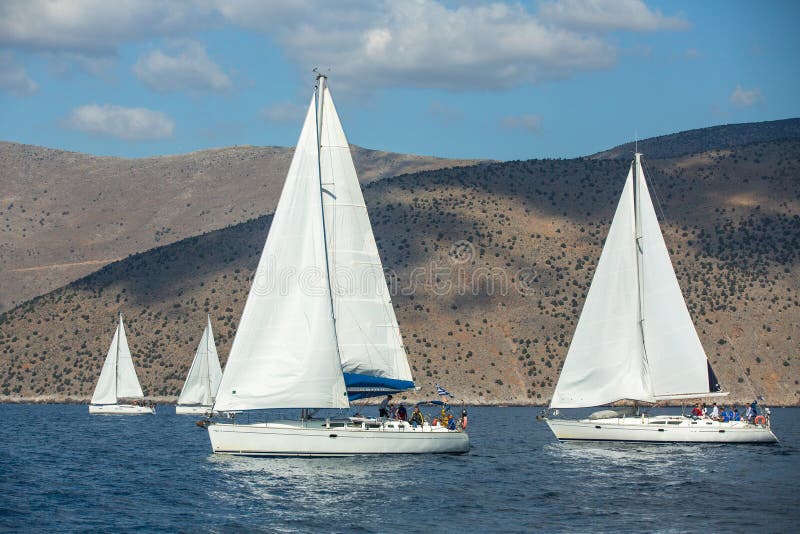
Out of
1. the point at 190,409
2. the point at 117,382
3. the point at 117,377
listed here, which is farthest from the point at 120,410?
the point at 190,409

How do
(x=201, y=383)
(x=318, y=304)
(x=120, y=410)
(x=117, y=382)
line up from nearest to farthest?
(x=318, y=304)
(x=201, y=383)
(x=120, y=410)
(x=117, y=382)

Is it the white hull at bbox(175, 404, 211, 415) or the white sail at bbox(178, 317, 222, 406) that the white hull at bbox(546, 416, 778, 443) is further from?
the white hull at bbox(175, 404, 211, 415)

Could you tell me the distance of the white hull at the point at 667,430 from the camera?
49.8m

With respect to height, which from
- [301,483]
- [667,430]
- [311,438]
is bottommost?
[301,483]

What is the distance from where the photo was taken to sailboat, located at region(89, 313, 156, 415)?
3369 inches

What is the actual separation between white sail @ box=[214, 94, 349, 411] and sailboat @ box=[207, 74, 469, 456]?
0.04 m

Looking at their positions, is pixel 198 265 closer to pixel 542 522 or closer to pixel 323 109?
pixel 323 109

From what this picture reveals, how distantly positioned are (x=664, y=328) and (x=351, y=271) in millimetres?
17109

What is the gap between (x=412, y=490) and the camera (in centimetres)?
3609

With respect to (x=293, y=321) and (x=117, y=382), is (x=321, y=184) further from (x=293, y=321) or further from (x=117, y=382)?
(x=117, y=382)

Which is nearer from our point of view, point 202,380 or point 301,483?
point 301,483

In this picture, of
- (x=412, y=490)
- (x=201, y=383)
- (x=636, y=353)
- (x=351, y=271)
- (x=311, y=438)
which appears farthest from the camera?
(x=201, y=383)

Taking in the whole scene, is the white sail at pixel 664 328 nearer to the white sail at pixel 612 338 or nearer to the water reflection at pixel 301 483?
the white sail at pixel 612 338

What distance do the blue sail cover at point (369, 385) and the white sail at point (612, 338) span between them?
1087 centimetres
